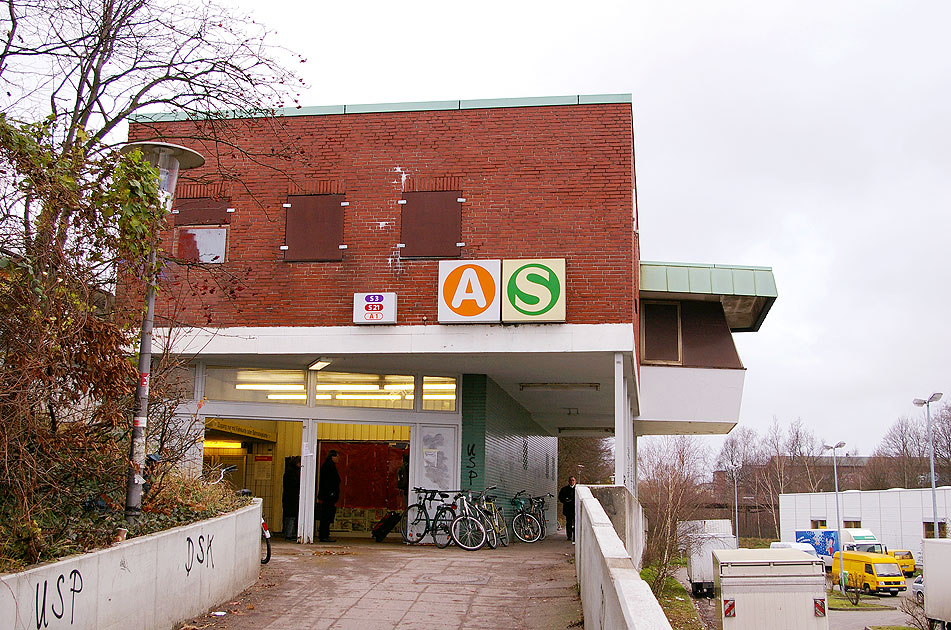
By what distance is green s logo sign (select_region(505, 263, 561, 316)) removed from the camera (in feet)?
49.6

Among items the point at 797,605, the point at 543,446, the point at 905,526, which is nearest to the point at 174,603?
the point at 797,605

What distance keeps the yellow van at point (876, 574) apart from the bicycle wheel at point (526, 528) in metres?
37.4

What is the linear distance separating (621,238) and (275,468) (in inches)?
385

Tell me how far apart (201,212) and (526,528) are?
29.0 feet

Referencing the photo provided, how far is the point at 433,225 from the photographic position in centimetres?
1573

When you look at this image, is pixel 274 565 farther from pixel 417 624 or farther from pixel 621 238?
pixel 621 238

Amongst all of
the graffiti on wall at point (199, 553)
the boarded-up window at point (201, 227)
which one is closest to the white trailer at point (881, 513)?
the boarded-up window at point (201, 227)

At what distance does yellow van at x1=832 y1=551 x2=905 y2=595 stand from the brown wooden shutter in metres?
44.5

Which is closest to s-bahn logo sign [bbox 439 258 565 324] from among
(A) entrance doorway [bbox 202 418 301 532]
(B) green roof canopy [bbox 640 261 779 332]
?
(A) entrance doorway [bbox 202 418 301 532]

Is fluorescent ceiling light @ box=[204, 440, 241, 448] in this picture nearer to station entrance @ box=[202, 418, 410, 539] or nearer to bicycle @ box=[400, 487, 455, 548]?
station entrance @ box=[202, 418, 410, 539]

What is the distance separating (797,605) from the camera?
56.1ft

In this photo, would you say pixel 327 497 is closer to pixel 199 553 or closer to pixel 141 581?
pixel 199 553

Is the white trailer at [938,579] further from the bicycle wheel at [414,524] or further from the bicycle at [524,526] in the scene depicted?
the bicycle wheel at [414,524]

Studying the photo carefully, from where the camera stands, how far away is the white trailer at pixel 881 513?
201ft
